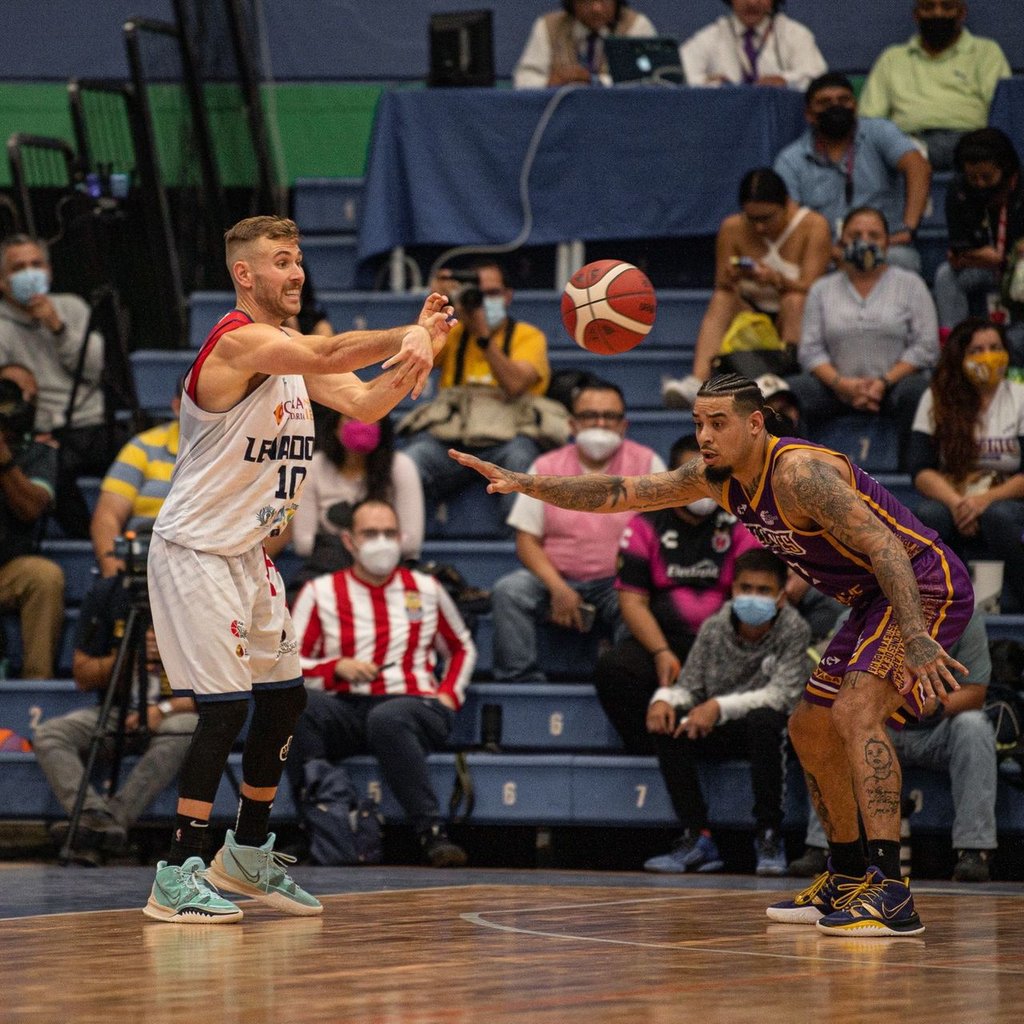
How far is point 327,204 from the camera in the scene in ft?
36.4

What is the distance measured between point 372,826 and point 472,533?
220cm

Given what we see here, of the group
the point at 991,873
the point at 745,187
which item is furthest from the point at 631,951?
the point at 745,187

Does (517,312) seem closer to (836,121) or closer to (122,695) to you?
(836,121)

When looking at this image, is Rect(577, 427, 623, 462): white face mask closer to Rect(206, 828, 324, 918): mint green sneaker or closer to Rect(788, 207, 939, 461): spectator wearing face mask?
Rect(788, 207, 939, 461): spectator wearing face mask

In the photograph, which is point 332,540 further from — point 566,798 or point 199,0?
point 199,0

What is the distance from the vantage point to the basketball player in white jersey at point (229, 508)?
5180mm

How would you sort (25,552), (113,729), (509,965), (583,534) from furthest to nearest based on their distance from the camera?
(25,552) < (583,534) < (113,729) < (509,965)

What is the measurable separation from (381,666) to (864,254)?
3.22 m

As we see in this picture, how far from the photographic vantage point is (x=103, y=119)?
10039 mm

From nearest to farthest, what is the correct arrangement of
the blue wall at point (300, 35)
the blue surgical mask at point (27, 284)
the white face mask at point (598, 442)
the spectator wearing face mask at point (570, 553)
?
the spectator wearing face mask at point (570, 553), the white face mask at point (598, 442), the blue surgical mask at point (27, 284), the blue wall at point (300, 35)

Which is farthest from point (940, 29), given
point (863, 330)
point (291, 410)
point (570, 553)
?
point (291, 410)

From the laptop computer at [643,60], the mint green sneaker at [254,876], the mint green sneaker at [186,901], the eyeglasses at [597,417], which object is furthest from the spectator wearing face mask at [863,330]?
the mint green sneaker at [186,901]

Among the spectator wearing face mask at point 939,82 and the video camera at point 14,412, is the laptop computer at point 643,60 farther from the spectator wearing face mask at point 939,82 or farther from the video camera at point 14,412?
the video camera at point 14,412

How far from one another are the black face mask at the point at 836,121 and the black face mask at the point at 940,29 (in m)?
1.04
